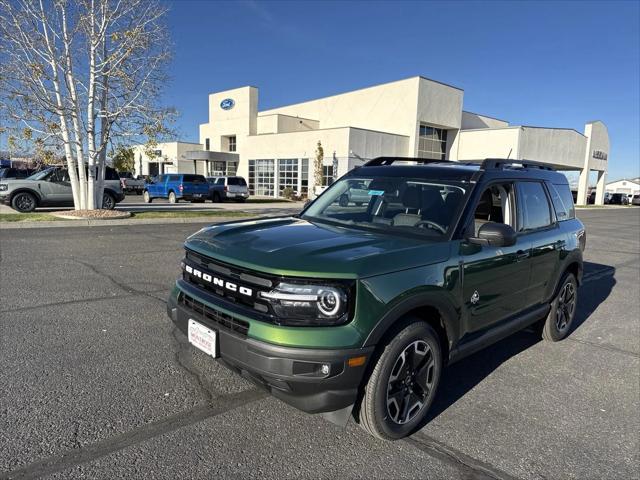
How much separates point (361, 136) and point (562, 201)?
1197 inches

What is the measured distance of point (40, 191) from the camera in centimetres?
1681

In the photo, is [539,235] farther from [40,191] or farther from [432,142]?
[432,142]

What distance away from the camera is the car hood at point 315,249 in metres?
2.61

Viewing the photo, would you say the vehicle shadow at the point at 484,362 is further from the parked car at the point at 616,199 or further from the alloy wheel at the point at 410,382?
the parked car at the point at 616,199

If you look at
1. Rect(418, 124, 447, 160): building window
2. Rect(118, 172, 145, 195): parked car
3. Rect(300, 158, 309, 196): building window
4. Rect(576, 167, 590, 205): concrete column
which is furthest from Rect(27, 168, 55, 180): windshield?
Rect(576, 167, 590, 205): concrete column

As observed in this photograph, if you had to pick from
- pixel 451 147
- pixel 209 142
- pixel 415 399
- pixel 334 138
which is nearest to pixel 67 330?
pixel 415 399

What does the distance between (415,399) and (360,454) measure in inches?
22.0

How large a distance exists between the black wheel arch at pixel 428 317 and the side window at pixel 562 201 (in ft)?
7.98

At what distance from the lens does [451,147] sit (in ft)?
137

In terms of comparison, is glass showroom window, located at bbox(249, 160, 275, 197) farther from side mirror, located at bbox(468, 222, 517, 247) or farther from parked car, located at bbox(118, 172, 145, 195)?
side mirror, located at bbox(468, 222, 517, 247)

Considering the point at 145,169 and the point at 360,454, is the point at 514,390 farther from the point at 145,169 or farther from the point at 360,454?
the point at 145,169

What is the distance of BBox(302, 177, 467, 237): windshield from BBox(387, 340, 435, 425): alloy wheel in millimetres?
893

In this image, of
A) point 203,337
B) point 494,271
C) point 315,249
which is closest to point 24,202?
point 203,337

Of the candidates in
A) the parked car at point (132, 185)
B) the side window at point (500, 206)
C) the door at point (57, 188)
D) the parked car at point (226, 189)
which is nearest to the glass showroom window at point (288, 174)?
the parked car at point (226, 189)
